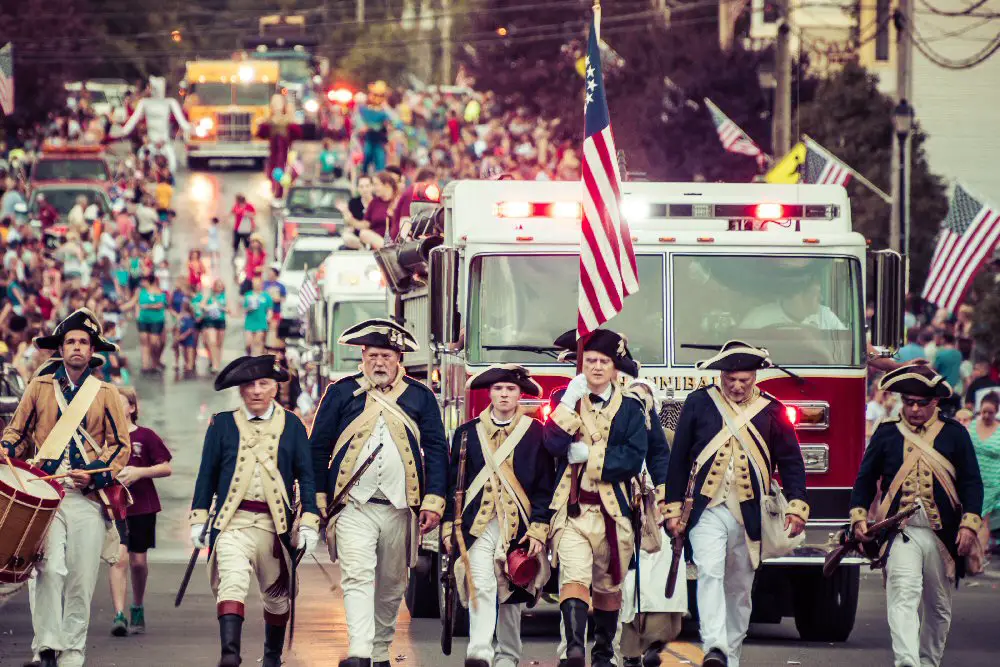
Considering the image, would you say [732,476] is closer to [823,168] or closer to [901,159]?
[823,168]

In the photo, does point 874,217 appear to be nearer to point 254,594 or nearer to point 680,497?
point 254,594

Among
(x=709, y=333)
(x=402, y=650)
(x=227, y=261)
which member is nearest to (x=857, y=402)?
(x=709, y=333)

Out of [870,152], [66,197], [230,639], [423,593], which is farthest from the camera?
[66,197]

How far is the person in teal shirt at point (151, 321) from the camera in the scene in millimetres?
32031

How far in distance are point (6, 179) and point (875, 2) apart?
67.7ft

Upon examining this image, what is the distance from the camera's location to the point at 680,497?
1103 cm

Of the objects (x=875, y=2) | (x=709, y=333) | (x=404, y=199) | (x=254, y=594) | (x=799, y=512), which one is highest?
(x=875, y=2)

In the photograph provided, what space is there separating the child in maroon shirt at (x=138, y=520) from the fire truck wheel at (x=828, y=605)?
451 centimetres

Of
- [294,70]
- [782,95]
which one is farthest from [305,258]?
[294,70]

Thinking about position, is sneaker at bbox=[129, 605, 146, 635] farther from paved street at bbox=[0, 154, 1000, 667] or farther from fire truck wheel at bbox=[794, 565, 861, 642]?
fire truck wheel at bbox=[794, 565, 861, 642]

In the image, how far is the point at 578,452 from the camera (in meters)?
10.7

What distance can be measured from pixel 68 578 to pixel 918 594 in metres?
4.68

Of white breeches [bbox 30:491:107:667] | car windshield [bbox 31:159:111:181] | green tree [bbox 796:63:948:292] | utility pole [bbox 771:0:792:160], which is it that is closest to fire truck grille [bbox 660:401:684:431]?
white breeches [bbox 30:491:107:667]

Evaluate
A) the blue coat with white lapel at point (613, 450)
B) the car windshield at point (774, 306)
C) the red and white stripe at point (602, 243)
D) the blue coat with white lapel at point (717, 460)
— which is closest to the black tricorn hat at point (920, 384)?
the blue coat with white lapel at point (717, 460)
